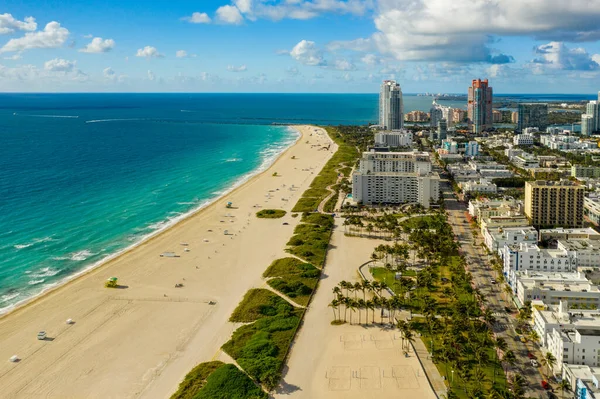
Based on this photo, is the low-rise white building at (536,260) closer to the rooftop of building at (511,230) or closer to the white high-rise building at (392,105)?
the rooftop of building at (511,230)

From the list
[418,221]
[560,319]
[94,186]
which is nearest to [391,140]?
[418,221]

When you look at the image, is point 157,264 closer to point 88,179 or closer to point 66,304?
point 66,304

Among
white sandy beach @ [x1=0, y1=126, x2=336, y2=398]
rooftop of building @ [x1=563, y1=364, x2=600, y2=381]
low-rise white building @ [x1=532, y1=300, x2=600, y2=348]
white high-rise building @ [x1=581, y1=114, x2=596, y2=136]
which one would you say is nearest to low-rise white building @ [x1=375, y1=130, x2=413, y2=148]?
white sandy beach @ [x1=0, y1=126, x2=336, y2=398]

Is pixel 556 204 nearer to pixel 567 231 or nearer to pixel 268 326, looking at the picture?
pixel 567 231

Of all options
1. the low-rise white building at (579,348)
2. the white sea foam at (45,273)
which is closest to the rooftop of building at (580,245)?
the low-rise white building at (579,348)

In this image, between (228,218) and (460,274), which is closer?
(460,274)

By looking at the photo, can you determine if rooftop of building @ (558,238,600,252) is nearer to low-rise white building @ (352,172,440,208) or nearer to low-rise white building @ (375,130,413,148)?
low-rise white building @ (352,172,440,208)

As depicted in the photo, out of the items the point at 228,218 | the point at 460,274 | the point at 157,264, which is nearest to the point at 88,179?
the point at 228,218
